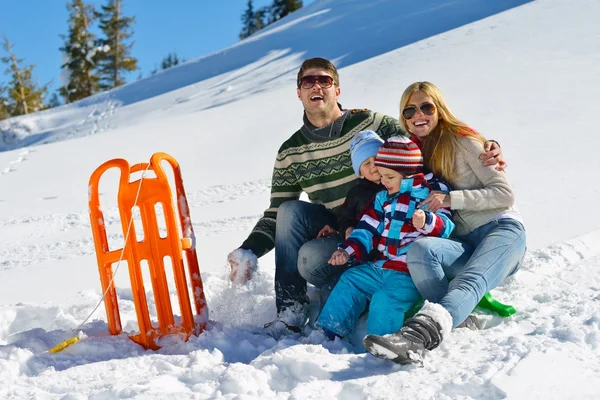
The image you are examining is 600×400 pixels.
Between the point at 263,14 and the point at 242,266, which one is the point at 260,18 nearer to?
the point at 263,14

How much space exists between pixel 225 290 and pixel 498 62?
11.7 meters

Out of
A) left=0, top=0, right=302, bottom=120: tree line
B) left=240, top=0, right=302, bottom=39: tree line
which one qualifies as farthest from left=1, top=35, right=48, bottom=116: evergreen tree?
left=240, top=0, right=302, bottom=39: tree line

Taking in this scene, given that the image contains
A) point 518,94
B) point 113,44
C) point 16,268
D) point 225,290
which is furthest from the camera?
point 113,44

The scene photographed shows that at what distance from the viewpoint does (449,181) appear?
9.68ft

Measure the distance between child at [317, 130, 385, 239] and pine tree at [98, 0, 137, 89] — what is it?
31338mm

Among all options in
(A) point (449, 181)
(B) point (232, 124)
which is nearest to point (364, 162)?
(A) point (449, 181)

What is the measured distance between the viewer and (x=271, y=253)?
4.86 m

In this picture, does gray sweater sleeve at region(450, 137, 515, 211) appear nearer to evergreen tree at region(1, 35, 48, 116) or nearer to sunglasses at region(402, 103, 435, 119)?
sunglasses at region(402, 103, 435, 119)

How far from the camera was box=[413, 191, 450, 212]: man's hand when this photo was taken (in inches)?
108

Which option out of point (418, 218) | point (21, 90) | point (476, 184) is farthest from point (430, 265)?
point (21, 90)

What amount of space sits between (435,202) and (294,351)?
97cm

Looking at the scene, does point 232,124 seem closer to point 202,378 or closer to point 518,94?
point 518,94

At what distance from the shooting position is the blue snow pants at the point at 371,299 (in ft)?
8.77

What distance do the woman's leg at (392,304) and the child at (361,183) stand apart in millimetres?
380
